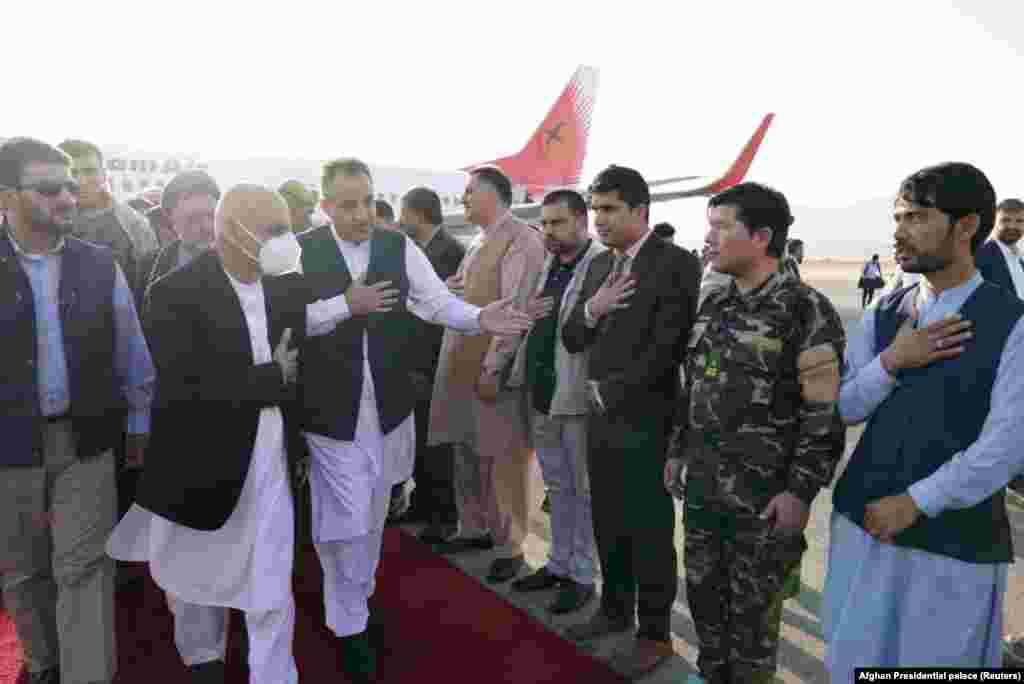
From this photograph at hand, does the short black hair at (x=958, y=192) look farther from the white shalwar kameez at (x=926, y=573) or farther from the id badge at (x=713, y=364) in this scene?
the id badge at (x=713, y=364)

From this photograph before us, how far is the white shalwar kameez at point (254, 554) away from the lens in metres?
2.13

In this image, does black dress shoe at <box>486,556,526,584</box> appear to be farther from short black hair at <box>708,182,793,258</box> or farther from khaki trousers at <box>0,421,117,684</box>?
short black hair at <box>708,182,793,258</box>

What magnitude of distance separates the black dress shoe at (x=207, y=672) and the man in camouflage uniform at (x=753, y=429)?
1719mm

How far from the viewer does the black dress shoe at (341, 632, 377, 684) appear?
2.54 m

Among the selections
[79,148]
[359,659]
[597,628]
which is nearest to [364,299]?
[359,659]

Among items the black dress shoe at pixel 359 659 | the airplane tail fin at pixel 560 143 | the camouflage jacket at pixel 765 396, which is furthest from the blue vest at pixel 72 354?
the airplane tail fin at pixel 560 143

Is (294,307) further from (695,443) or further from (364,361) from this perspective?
(695,443)

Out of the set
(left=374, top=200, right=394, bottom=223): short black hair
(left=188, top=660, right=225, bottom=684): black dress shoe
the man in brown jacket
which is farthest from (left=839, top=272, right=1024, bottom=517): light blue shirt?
(left=374, top=200, right=394, bottom=223): short black hair

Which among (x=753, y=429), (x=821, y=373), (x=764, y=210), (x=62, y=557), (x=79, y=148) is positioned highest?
(x=79, y=148)

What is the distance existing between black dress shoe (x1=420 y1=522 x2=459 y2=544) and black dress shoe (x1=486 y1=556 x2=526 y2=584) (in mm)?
487

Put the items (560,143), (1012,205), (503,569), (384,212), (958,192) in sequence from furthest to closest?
1. (560,143)
2. (384,212)
3. (1012,205)
4. (503,569)
5. (958,192)

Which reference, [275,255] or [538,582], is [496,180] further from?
[538,582]

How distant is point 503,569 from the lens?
3.42 metres

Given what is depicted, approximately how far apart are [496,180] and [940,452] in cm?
238
